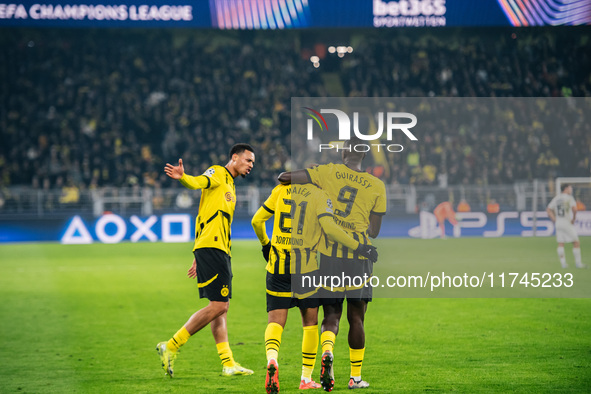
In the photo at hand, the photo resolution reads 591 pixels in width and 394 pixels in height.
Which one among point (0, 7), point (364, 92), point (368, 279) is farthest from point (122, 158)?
point (368, 279)

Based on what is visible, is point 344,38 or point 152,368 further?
point 344,38

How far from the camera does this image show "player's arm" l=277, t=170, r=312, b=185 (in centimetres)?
605

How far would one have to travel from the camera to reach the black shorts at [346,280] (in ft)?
19.8

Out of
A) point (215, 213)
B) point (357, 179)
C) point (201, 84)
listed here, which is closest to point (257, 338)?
point (215, 213)

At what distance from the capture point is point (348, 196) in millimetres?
6125

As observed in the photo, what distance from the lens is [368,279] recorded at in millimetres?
6090

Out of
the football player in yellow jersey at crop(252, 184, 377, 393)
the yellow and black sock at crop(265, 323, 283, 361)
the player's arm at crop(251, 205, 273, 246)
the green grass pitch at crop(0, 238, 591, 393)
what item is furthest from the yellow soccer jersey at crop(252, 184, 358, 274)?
the green grass pitch at crop(0, 238, 591, 393)

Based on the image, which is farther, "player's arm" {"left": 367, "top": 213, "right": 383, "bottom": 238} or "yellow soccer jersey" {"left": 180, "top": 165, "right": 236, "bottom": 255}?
"yellow soccer jersey" {"left": 180, "top": 165, "right": 236, "bottom": 255}

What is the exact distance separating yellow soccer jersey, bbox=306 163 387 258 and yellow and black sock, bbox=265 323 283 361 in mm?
750

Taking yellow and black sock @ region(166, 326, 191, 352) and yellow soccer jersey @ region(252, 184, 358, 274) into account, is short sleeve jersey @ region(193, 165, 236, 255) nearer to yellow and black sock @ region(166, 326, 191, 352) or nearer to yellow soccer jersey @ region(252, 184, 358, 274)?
yellow soccer jersey @ region(252, 184, 358, 274)

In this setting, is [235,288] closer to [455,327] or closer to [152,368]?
[455,327]

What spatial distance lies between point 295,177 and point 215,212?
1.05 meters

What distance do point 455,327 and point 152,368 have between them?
4.02 metres

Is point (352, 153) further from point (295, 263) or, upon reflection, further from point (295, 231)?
point (295, 263)
